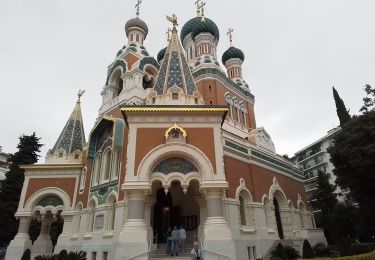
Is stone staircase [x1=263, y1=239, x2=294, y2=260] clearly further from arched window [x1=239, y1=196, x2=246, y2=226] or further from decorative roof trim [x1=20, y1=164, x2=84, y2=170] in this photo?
decorative roof trim [x1=20, y1=164, x2=84, y2=170]

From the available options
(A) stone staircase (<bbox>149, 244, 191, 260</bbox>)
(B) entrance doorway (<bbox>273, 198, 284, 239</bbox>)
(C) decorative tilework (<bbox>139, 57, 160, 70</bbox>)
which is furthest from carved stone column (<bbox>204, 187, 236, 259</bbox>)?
A: (C) decorative tilework (<bbox>139, 57, 160, 70</bbox>)

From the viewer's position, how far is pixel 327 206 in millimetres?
25859

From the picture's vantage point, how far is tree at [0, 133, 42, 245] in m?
20.3

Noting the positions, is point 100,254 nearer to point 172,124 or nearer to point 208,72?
point 172,124

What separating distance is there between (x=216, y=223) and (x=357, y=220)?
37.8ft

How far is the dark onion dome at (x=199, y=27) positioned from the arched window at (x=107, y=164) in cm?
1294

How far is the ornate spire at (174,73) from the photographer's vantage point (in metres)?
13.2

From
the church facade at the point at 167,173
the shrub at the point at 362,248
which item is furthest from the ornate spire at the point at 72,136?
the shrub at the point at 362,248

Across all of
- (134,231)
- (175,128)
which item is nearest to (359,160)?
(175,128)

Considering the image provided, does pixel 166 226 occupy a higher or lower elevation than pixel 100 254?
higher

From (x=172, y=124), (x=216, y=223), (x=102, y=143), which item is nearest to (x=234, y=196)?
(x=216, y=223)

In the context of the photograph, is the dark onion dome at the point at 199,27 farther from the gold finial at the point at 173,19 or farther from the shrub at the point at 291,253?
the shrub at the point at 291,253

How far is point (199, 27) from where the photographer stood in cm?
2291

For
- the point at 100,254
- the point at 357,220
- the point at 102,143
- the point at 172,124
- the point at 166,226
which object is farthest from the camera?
the point at 357,220
